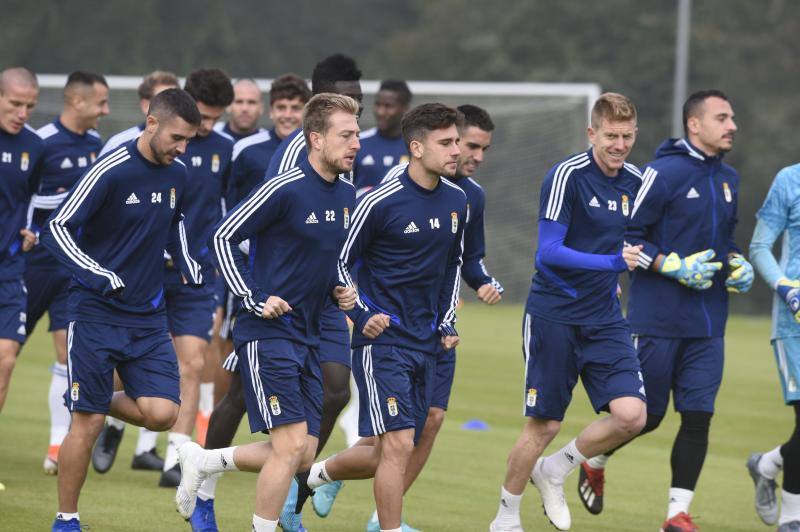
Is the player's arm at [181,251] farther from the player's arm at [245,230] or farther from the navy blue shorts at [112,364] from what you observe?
the player's arm at [245,230]

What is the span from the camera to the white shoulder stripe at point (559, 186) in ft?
26.7

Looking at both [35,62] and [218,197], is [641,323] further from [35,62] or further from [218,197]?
[35,62]

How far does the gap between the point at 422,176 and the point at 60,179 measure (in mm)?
3868

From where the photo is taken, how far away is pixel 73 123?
10.7 m

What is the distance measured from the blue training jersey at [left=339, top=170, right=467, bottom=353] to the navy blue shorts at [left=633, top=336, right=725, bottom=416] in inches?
68.7

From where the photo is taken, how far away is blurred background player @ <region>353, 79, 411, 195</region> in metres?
11.4

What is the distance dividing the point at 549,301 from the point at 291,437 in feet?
6.46

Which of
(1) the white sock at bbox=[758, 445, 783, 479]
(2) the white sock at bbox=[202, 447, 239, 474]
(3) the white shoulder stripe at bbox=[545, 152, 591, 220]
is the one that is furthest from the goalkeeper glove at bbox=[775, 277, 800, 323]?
(2) the white sock at bbox=[202, 447, 239, 474]

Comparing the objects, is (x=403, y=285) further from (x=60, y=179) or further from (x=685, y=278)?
(x=60, y=179)

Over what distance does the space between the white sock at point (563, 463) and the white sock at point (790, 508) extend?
4.10ft

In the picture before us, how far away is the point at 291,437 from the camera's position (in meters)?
7.12

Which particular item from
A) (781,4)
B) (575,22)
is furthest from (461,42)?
(781,4)

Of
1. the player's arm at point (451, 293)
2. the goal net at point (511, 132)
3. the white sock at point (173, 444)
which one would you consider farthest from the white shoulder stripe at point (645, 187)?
the goal net at point (511, 132)

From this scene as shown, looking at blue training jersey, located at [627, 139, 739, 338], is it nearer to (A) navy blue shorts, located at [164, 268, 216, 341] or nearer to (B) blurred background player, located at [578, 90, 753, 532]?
(B) blurred background player, located at [578, 90, 753, 532]
